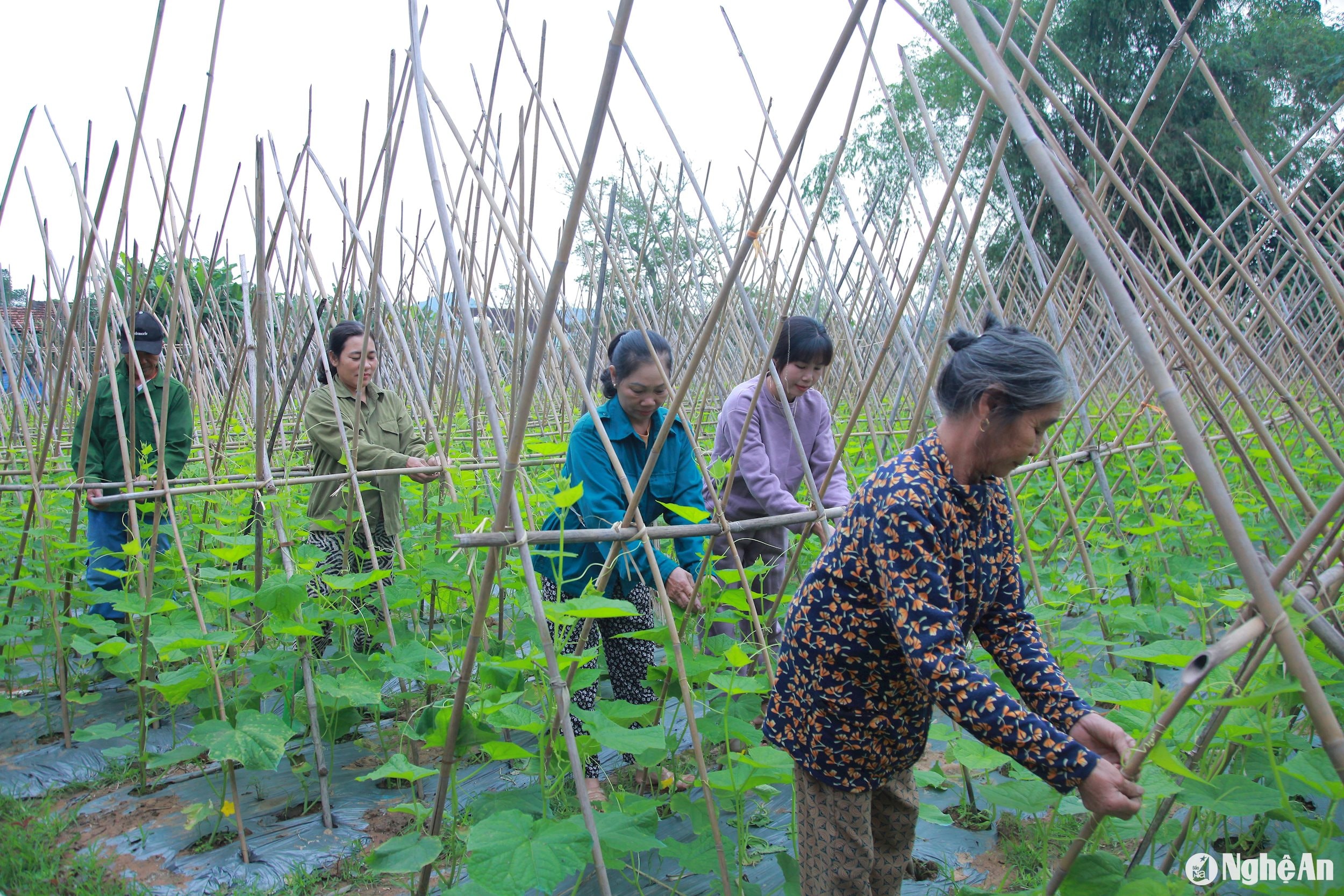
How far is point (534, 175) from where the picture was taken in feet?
7.73

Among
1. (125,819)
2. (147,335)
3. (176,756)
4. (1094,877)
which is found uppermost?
(147,335)

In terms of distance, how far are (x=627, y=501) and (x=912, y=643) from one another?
102 centimetres

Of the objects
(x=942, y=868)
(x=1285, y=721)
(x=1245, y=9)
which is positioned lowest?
(x=942, y=868)

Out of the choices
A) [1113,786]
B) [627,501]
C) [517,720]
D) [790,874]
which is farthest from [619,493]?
[1113,786]

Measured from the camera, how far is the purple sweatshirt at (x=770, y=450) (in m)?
2.39

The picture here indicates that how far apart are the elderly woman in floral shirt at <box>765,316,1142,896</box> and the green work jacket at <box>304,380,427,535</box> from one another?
71.0 inches

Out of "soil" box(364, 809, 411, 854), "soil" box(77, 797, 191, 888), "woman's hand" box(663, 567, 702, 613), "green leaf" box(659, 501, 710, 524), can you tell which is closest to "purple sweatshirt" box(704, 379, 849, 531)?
"woman's hand" box(663, 567, 702, 613)

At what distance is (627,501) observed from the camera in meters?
2.01

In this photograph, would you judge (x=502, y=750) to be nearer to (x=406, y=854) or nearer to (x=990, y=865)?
(x=406, y=854)

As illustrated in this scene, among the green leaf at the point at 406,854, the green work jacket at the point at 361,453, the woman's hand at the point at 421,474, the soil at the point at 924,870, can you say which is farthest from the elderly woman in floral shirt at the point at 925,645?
the green work jacket at the point at 361,453

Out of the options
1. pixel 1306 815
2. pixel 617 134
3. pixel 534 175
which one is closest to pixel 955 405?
pixel 1306 815

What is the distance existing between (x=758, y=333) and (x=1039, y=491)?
319 cm

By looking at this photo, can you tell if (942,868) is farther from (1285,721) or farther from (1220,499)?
(1220,499)

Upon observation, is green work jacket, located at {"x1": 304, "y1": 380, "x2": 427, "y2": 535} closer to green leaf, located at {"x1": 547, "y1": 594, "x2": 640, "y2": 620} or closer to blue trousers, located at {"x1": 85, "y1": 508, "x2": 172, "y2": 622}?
blue trousers, located at {"x1": 85, "y1": 508, "x2": 172, "y2": 622}
